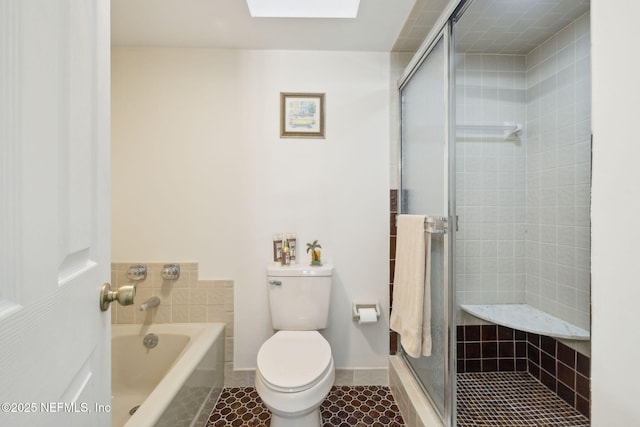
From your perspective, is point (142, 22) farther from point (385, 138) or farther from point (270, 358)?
point (270, 358)

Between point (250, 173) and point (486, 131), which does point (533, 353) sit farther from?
point (250, 173)

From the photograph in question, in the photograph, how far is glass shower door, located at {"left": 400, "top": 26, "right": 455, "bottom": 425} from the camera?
4.11 feet

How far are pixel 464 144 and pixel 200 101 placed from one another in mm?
1731

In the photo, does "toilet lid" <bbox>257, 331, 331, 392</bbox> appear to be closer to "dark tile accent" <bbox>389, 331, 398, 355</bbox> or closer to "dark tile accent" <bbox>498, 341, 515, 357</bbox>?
"dark tile accent" <bbox>389, 331, 398, 355</bbox>

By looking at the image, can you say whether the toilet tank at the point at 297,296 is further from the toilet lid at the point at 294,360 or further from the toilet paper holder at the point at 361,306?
the toilet paper holder at the point at 361,306

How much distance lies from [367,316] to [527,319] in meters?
0.92

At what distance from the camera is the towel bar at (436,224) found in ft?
4.14

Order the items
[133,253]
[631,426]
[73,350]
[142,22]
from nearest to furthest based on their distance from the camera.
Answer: [631,426], [73,350], [142,22], [133,253]

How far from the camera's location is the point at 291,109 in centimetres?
189

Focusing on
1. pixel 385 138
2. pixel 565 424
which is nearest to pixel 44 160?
pixel 385 138

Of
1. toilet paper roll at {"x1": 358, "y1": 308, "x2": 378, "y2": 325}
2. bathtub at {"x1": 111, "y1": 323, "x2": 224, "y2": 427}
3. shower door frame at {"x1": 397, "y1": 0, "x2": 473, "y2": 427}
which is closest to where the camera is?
shower door frame at {"x1": 397, "y1": 0, "x2": 473, "y2": 427}

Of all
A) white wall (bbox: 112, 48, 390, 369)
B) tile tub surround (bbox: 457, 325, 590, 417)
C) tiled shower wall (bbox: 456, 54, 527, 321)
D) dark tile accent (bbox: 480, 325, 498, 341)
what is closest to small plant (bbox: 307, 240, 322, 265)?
white wall (bbox: 112, 48, 390, 369)

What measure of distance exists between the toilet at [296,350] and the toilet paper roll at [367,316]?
0.21 m

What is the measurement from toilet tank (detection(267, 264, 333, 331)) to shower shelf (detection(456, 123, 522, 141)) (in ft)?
4.24
